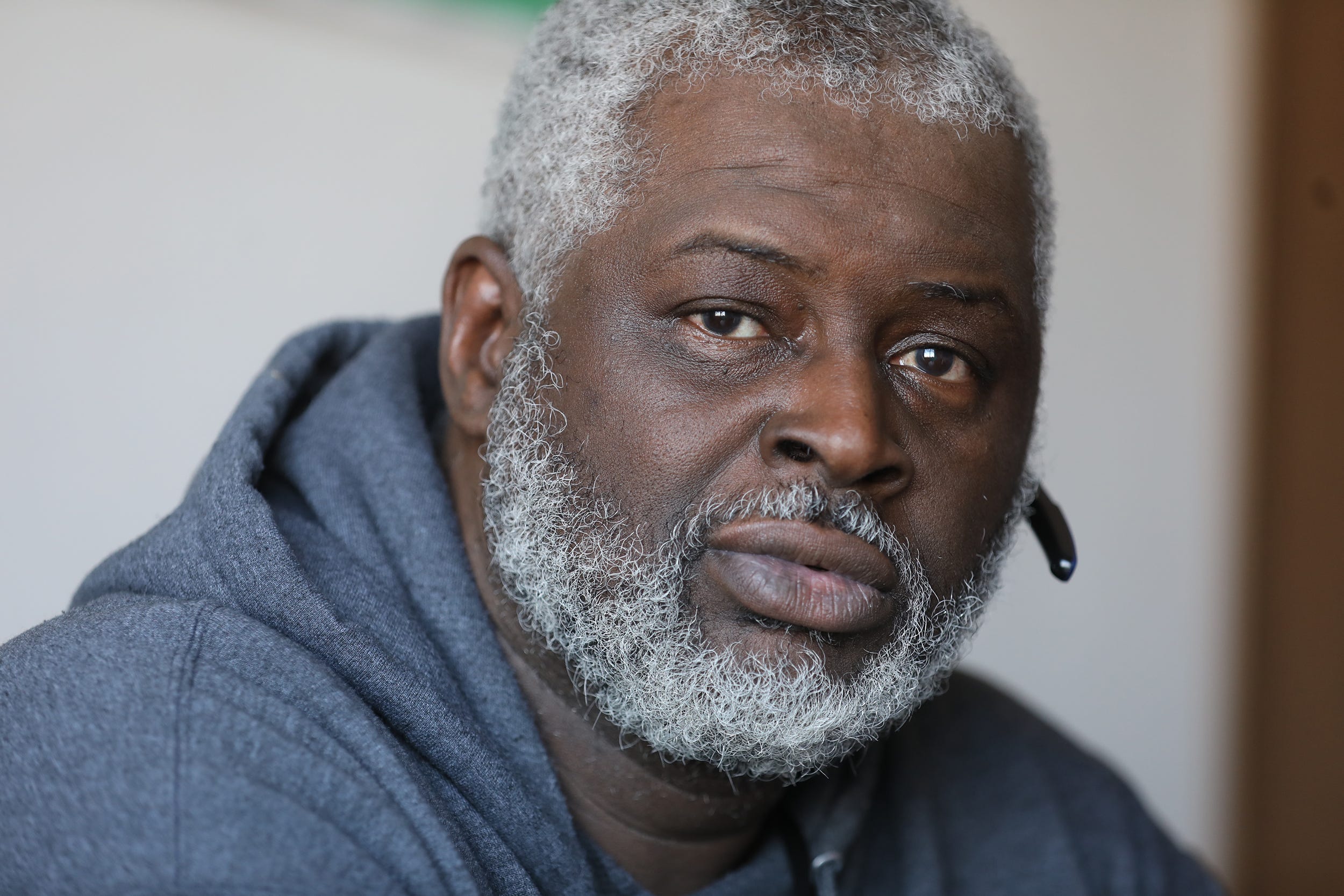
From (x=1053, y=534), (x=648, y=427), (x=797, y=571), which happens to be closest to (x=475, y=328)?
(x=648, y=427)

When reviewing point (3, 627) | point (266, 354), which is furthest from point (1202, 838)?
point (3, 627)

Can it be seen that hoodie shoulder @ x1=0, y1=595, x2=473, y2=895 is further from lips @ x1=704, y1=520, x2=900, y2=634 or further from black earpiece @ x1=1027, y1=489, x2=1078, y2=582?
black earpiece @ x1=1027, y1=489, x2=1078, y2=582

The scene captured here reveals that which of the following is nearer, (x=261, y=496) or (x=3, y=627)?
(x=261, y=496)

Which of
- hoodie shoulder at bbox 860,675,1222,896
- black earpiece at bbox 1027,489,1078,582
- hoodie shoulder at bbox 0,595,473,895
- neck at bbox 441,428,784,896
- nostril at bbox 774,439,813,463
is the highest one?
nostril at bbox 774,439,813,463

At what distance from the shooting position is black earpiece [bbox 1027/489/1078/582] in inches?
64.5

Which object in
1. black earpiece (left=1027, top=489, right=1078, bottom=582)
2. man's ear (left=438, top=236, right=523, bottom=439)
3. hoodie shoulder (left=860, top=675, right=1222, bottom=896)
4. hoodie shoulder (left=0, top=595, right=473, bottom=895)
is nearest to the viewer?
hoodie shoulder (left=0, top=595, right=473, bottom=895)

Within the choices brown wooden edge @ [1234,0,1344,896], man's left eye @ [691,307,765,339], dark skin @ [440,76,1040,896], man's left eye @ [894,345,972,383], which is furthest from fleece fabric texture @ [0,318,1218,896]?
brown wooden edge @ [1234,0,1344,896]

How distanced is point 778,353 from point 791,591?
10.2 inches

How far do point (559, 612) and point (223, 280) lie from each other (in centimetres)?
97

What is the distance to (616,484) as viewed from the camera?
4.31 feet

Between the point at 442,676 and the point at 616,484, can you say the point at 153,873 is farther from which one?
the point at 616,484

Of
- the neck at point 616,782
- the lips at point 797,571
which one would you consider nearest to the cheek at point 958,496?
the lips at point 797,571

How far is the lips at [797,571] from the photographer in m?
1.22

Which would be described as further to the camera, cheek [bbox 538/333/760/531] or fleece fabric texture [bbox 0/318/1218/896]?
cheek [bbox 538/333/760/531]
